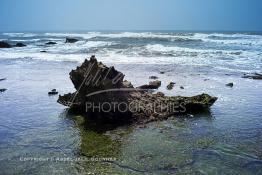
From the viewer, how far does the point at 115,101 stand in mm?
12711

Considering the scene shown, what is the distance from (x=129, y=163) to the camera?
8.90 metres

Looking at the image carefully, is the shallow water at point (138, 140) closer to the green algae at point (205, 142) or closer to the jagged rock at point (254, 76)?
the green algae at point (205, 142)

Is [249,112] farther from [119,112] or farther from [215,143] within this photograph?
[119,112]

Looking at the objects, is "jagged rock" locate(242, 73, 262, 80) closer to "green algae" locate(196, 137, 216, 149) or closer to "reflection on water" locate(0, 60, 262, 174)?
"reflection on water" locate(0, 60, 262, 174)

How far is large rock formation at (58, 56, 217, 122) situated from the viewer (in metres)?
12.6

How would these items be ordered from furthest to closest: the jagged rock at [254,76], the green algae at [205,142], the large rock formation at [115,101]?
the jagged rock at [254,76]
the large rock formation at [115,101]
the green algae at [205,142]

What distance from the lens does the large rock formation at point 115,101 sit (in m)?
12.6

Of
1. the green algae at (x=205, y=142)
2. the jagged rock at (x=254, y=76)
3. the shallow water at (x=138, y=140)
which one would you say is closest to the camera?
the shallow water at (x=138, y=140)

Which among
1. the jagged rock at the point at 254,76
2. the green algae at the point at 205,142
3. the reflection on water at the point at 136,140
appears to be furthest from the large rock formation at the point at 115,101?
the jagged rock at the point at 254,76

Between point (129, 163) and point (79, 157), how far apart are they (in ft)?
4.88

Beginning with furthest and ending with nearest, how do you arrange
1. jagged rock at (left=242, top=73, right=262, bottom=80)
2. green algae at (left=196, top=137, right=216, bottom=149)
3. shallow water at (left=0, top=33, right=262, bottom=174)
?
jagged rock at (left=242, top=73, right=262, bottom=80)
green algae at (left=196, top=137, right=216, bottom=149)
shallow water at (left=0, top=33, right=262, bottom=174)

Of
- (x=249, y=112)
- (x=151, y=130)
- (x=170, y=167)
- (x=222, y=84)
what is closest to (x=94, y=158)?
(x=170, y=167)

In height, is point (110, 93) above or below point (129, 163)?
above

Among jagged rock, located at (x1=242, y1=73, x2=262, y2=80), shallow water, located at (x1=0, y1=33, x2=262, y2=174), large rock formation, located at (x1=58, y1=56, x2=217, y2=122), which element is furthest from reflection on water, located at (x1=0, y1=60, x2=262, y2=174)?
jagged rock, located at (x1=242, y1=73, x2=262, y2=80)
